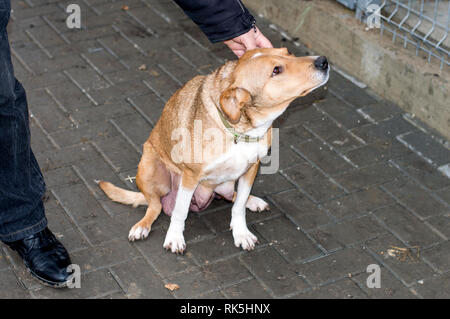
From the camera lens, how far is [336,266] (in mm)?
4617

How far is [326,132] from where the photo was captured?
593 centimetres

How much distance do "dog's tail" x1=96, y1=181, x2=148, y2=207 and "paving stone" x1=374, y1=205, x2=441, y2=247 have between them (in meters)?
1.71

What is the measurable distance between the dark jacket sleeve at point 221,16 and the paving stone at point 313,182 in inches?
55.4

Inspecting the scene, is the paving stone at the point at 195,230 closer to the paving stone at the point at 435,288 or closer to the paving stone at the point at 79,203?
the paving stone at the point at 79,203

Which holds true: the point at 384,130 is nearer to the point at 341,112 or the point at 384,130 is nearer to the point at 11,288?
the point at 341,112

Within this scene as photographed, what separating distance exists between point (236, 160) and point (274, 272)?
814 millimetres

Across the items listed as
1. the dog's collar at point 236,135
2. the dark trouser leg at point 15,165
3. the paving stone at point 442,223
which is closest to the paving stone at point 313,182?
the paving stone at point 442,223

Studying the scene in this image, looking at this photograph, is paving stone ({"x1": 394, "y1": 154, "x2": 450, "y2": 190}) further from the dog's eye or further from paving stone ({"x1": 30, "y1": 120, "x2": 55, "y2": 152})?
paving stone ({"x1": 30, "y1": 120, "x2": 55, "y2": 152})

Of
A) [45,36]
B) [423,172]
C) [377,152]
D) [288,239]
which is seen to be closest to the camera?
[288,239]

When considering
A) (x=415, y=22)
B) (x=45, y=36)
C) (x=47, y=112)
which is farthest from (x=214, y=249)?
(x=45, y=36)

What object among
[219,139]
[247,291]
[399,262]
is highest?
[219,139]

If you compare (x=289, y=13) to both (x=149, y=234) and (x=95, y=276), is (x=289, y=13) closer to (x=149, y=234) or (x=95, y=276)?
(x=149, y=234)

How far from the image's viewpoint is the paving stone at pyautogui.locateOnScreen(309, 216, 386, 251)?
4809 millimetres
